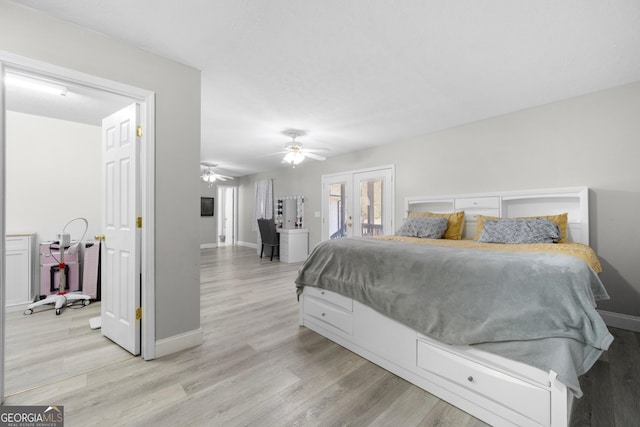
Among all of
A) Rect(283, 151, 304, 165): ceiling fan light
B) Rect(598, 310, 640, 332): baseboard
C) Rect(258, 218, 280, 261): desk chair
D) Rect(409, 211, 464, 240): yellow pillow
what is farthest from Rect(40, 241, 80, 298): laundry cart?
Rect(598, 310, 640, 332): baseboard

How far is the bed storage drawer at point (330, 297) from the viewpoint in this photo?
2.22 m

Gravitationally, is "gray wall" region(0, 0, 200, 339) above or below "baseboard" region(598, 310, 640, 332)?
above

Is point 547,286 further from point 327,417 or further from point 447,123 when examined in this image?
point 447,123

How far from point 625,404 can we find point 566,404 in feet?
2.72

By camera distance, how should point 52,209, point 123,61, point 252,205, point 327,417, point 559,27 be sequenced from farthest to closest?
point 252,205, point 52,209, point 123,61, point 559,27, point 327,417

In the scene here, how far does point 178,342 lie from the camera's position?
2.15 m

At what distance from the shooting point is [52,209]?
3535 millimetres

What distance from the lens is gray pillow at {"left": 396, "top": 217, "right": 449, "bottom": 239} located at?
11.0 ft

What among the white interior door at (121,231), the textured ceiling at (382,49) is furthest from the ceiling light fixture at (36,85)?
the textured ceiling at (382,49)

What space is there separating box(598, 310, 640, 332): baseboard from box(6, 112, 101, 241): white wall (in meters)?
6.46

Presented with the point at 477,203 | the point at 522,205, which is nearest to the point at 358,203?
the point at 477,203

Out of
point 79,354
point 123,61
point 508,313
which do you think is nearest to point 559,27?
point 508,313

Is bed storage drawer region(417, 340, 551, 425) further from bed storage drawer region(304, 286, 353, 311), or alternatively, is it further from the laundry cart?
the laundry cart

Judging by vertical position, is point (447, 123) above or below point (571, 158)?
above
